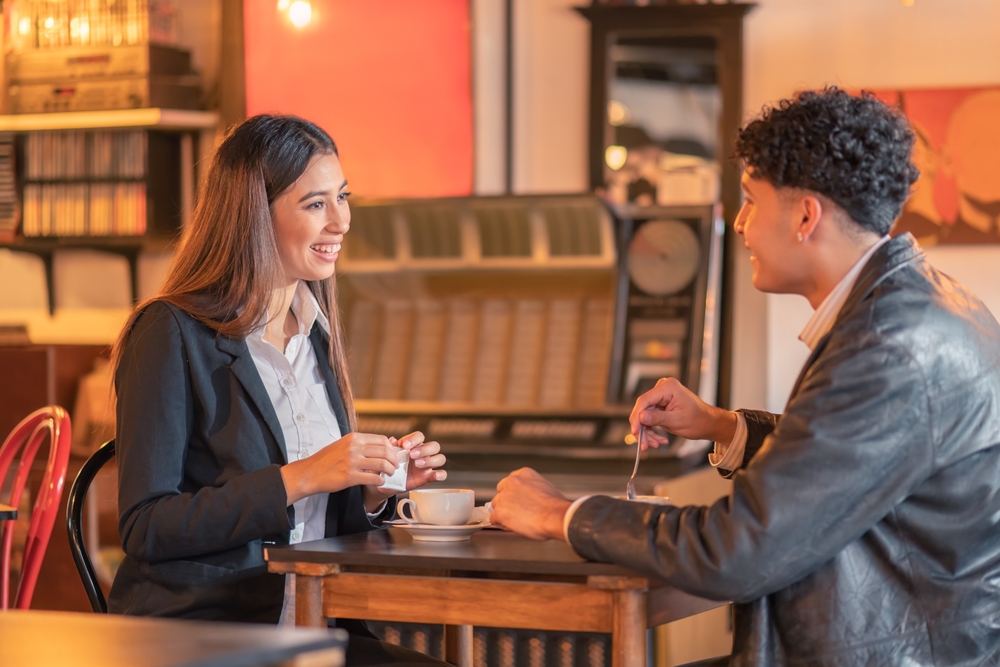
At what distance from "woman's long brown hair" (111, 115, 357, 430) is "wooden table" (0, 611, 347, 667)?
0.97 metres

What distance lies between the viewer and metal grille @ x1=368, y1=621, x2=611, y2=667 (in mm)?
3352

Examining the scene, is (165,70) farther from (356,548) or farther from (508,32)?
(356,548)

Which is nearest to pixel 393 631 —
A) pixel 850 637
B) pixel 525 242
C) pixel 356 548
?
pixel 525 242

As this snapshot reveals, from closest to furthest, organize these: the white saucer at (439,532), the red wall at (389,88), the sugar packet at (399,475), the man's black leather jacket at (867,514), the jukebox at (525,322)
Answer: the man's black leather jacket at (867,514)
the white saucer at (439,532)
the sugar packet at (399,475)
the jukebox at (525,322)
the red wall at (389,88)

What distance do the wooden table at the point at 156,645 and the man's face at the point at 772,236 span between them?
976 millimetres

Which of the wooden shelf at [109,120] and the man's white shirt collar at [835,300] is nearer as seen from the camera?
the man's white shirt collar at [835,300]

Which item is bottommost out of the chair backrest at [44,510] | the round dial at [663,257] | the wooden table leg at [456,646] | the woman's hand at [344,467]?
the wooden table leg at [456,646]

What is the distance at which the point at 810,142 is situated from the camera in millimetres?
1706

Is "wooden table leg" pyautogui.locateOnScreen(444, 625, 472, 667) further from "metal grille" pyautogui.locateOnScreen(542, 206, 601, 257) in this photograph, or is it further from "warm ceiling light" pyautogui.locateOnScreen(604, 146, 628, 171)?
"warm ceiling light" pyautogui.locateOnScreen(604, 146, 628, 171)

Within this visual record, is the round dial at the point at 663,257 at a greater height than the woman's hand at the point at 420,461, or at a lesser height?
greater

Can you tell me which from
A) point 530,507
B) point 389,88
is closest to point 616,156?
point 389,88

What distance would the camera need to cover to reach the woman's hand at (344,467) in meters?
1.85

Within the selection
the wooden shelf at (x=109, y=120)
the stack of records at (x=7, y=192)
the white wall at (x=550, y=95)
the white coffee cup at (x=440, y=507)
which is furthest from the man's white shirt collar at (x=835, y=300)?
the stack of records at (x=7, y=192)

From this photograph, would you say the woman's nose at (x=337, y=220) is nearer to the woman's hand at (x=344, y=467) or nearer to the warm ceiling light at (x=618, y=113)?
the woman's hand at (x=344, y=467)
